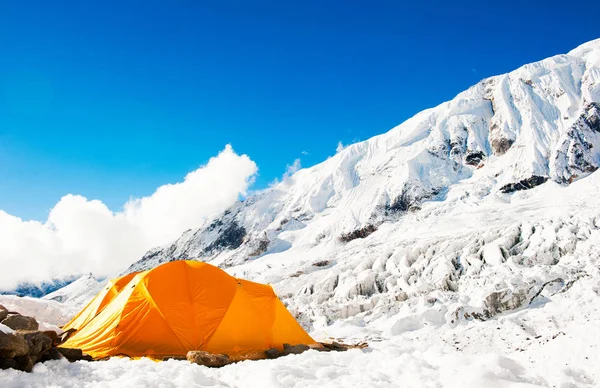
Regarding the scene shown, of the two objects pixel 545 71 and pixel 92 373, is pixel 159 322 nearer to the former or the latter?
pixel 92 373

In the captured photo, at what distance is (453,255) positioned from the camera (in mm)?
30328

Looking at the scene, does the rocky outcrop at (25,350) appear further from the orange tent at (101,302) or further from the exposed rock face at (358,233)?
the exposed rock face at (358,233)

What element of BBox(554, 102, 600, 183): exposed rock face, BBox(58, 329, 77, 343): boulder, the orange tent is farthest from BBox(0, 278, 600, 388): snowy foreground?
BBox(554, 102, 600, 183): exposed rock face

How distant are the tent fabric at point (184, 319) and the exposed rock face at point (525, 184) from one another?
68581mm

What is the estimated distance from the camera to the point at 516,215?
49.8 meters

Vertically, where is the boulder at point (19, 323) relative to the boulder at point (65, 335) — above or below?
above

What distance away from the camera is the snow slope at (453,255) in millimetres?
8414

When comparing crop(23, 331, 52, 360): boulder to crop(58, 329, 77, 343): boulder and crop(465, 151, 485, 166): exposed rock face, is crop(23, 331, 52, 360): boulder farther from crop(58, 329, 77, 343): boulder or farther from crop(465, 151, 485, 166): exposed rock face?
crop(465, 151, 485, 166): exposed rock face

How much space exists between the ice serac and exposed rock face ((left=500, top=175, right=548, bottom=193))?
239mm

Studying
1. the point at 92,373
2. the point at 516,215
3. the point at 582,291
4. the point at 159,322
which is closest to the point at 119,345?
the point at 159,322

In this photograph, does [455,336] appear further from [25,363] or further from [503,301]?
[25,363]

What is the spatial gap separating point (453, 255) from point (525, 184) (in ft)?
173

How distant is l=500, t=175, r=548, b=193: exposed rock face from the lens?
7247cm

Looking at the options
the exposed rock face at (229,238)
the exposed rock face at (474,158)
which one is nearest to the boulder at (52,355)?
the exposed rock face at (474,158)
